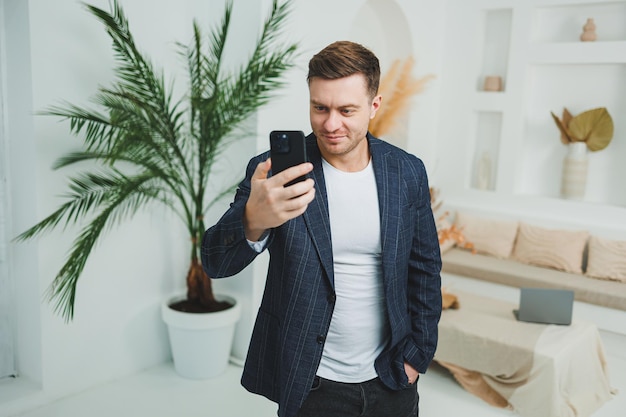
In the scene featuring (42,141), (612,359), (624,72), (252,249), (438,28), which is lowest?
(612,359)

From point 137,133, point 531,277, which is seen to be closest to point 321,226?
point 137,133

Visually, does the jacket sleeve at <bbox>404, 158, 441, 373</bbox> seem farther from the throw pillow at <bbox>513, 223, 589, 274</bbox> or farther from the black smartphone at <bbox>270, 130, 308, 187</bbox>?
the throw pillow at <bbox>513, 223, 589, 274</bbox>

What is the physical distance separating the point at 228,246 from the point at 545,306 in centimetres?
275

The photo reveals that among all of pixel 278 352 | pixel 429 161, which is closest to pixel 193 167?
pixel 278 352

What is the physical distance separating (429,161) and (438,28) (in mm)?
1294

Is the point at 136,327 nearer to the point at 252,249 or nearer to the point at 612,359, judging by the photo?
the point at 252,249

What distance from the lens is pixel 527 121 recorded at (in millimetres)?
5535

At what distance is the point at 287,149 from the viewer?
137 centimetres

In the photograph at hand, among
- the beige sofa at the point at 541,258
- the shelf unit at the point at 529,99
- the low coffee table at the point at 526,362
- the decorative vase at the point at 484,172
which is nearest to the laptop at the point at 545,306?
the low coffee table at the point at 526,362

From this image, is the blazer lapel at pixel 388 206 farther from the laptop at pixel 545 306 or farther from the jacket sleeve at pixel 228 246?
the laptop at pixel 545 306

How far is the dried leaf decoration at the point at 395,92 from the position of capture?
4.76m

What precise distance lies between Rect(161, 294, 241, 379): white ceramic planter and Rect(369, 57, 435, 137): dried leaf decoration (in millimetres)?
1965

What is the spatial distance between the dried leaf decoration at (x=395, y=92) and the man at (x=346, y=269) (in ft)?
9.81

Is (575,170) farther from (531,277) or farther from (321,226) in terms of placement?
(321,226)
